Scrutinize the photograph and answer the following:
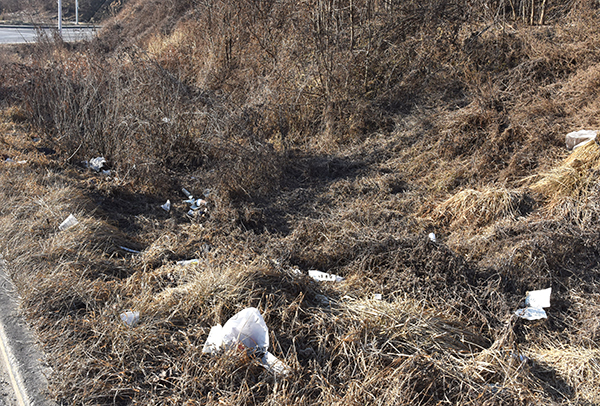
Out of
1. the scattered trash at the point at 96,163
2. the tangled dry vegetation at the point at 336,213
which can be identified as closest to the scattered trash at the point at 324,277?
the tangled dry vegetation at the point at 336,213

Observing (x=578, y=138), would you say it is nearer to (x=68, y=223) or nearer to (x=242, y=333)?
(x=242, y=333)

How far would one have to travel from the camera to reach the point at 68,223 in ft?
14.3

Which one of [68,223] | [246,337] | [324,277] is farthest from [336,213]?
[68,223]

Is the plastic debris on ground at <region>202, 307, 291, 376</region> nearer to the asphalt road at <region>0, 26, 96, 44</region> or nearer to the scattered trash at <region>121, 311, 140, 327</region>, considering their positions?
the scattered trash at <region>121, 311, 140, 327</region>

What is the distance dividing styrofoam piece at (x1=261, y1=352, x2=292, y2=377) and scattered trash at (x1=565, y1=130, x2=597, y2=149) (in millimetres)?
4151

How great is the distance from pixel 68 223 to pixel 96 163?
202cm

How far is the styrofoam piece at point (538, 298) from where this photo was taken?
141 inches

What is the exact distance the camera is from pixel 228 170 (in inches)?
214

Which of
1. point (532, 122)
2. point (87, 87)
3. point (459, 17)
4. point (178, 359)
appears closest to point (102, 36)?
point (87, 87)

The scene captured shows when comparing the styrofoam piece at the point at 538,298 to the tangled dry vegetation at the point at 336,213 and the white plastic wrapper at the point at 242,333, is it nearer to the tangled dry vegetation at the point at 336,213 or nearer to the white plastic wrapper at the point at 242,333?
the tangled dry vegetation at the point at 336,213

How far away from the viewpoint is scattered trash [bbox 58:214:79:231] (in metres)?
4.31

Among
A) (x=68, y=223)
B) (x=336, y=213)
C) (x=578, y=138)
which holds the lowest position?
(x=336, y=213)

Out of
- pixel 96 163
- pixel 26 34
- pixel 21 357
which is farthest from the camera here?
pixel 26 34

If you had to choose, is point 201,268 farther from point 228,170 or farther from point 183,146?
point 183,146
